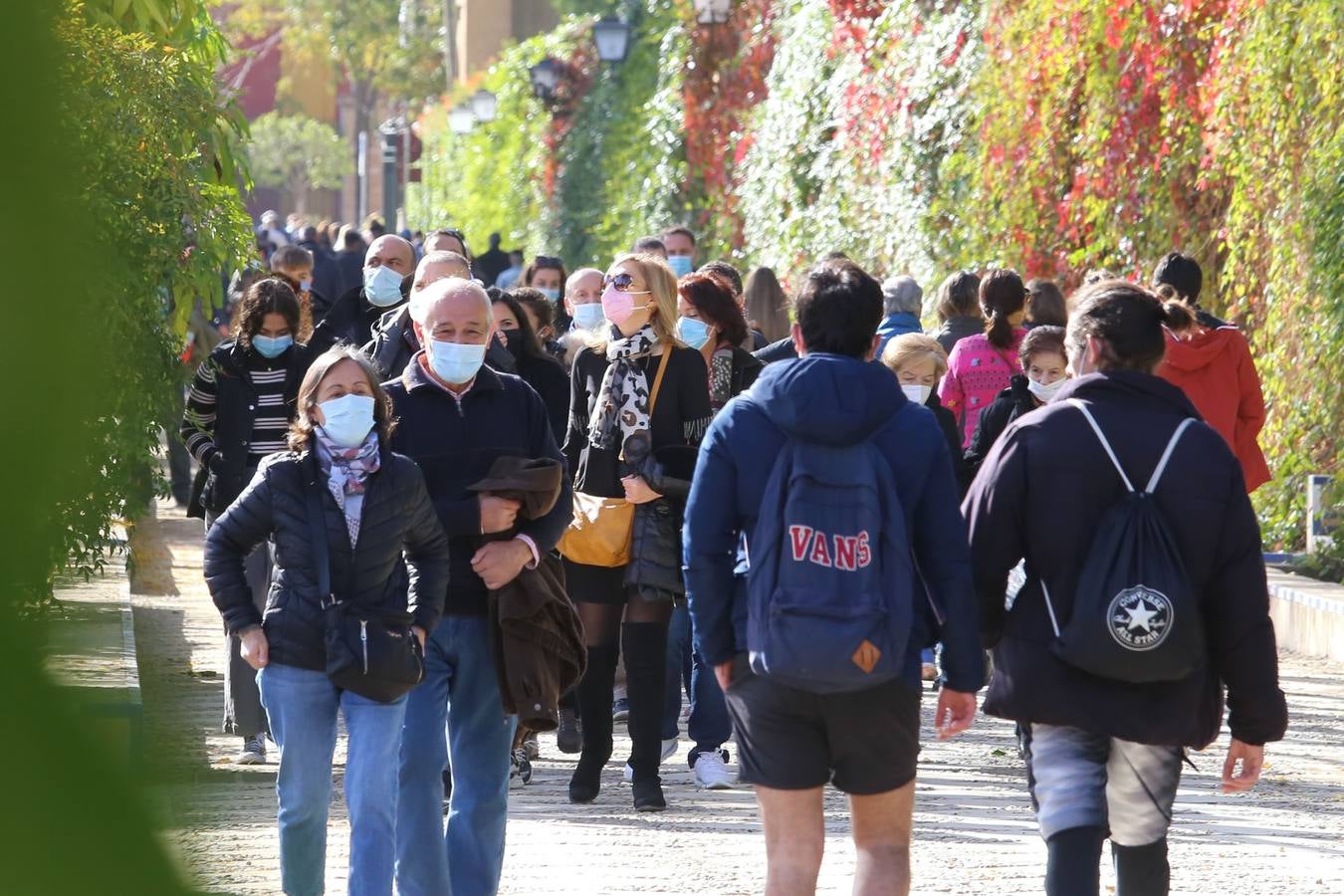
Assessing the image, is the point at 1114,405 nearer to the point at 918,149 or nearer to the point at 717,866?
the point at 717,866

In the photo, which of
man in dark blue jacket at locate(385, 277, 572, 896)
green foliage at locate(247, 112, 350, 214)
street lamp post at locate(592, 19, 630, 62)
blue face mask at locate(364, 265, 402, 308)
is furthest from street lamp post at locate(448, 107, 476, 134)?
man in dark blue jacket at locate(385, 277, 572, 896)

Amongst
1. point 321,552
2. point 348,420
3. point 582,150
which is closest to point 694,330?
point 348,420

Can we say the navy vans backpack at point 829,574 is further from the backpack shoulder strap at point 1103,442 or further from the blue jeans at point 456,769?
the blue jeans at point 456,769

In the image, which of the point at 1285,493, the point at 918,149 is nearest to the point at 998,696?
the point at 1285,493

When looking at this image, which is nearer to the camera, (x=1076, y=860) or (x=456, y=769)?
(x=1076, y=860)

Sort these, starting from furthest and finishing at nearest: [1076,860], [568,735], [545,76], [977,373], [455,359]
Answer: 1. [545,76]
2. [977,373]
3. [568,735]
4. [455,359]
5. [1076,860]

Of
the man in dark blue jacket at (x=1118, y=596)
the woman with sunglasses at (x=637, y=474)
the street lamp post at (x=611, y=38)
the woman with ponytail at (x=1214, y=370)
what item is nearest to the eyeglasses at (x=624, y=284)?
the woman with sunglasses at (x=637, y=474)

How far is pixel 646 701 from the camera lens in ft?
24.9

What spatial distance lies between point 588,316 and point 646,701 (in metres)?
2.45

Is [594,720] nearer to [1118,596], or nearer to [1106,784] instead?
[1106,784]

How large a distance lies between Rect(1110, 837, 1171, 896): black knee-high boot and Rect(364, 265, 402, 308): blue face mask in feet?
16.0

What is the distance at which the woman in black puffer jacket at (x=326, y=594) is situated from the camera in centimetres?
504

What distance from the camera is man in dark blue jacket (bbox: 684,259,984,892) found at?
433cm

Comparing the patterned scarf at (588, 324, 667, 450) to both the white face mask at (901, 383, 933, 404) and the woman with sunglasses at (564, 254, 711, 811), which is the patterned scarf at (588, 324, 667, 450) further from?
the white face mask at (901, 383, 933, 404)
